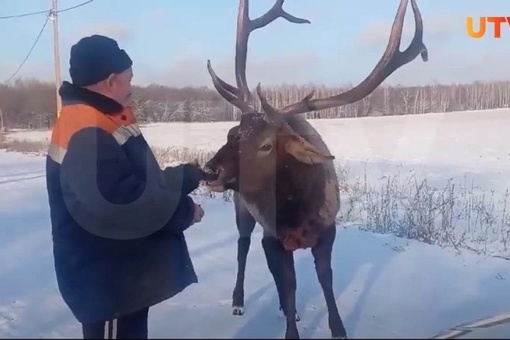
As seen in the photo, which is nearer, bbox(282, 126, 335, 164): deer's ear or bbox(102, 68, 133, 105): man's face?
bbox(102, 68, 133, 105): man's face

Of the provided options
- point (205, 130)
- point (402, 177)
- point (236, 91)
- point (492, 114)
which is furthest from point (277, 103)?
point (492, 114)

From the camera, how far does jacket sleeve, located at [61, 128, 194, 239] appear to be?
276cm

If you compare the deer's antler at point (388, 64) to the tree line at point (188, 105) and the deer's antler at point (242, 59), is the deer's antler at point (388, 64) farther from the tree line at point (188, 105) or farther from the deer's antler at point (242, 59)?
the tree line at point (188, 105)

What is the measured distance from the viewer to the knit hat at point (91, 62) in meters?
2.92

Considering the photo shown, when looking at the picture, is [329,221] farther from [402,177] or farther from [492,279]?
[402,177]

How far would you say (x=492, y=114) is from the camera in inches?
1314

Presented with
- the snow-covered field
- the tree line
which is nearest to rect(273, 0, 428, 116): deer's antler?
the snow-covered field

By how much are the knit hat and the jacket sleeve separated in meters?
0.26

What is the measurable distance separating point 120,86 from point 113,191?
1.58 feet

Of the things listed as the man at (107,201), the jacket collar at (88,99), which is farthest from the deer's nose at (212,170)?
the jacket collar at (88,99)

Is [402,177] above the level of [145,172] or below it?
below

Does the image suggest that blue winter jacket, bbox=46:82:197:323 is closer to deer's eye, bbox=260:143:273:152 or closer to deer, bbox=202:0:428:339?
deer, bbox=202:0:428:339

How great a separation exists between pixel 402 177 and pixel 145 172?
15.6 metres

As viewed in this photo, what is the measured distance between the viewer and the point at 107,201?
Result: 9.13ft
